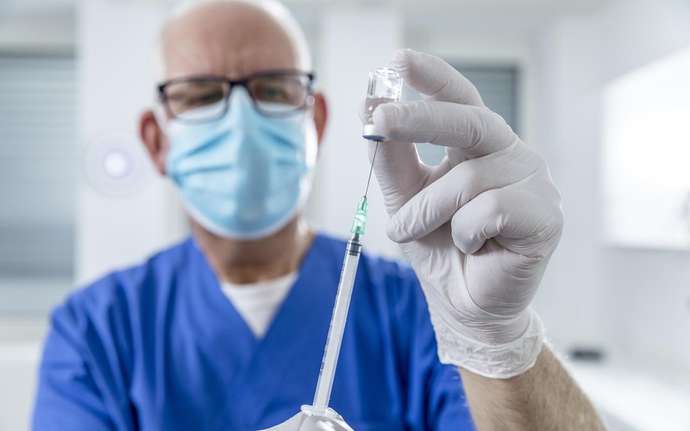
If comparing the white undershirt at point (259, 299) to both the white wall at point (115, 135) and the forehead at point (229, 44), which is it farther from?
the white wall at point (115, 135)

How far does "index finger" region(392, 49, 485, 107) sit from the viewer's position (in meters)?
0.62

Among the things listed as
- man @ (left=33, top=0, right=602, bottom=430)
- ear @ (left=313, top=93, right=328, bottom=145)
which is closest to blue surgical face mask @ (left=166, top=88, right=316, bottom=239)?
man @ (left=33, top=0, right=602, bottom=430)

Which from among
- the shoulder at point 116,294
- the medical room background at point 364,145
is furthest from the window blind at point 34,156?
the shoulder at point 116,294

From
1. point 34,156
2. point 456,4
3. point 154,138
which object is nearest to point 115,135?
point 34,156

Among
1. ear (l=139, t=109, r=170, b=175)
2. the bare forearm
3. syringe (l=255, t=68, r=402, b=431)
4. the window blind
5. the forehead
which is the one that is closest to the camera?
syringe (l=255, t=68, r=402, b=431)

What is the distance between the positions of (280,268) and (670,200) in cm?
143

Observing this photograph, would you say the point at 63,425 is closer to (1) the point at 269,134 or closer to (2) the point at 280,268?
(2) the point at 280,268

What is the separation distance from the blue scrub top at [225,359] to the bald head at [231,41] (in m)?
0.36

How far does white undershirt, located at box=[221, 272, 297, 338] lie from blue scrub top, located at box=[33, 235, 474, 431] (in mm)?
20

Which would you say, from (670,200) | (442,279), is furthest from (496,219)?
(670,200)

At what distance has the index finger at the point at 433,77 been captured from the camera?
623 mm

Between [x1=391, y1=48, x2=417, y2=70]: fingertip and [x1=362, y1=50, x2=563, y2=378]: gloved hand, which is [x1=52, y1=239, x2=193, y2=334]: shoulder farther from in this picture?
[x1=391, y1=48, x2=417, y2=70]: fingertip

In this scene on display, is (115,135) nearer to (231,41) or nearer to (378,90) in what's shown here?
(231,41)

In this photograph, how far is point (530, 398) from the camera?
75 cm
